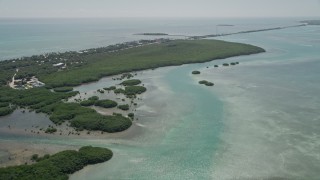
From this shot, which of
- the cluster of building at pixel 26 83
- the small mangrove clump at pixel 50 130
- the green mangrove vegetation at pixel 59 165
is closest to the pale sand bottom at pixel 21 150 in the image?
the green mangrove vegetation at pixel 59 165

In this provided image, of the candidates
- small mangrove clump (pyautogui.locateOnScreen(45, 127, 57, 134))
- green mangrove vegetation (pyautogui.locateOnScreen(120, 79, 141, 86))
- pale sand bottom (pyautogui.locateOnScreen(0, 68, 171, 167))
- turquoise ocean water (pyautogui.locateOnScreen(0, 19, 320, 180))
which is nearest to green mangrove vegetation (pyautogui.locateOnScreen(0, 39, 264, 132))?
green mangrove vegetation (pyautogui.locateOnScreen(120, 79, 141, 86))

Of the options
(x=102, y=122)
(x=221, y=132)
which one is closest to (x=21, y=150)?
(x=102, y=122)

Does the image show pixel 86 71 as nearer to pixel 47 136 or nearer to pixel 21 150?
pixel 47 136

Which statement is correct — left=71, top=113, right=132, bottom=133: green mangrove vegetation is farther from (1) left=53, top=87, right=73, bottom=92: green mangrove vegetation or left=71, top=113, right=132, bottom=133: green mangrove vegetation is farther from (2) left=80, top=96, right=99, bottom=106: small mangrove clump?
(1) left=53, top=87, right=73, bottom=92: green mangrove vegetation

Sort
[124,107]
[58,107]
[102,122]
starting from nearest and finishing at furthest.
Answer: [102,122], [58,107], [124,107]

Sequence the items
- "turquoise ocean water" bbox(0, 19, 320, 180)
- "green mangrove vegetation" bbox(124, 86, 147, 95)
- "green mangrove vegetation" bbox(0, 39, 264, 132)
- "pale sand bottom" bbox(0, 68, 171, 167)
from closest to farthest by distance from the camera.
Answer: "turquoise ocean water" bbox(0, 19, 320, 180) → "pale sand bottom" bbox(0, 68, 171, 167) → "green mangrove vegetation" bbox(0, 39, 264, 132) → "green mangrove vegetation" bbox(124, 86, 147, 95)

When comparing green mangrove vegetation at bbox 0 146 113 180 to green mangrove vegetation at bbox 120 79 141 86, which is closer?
green mangrove vegetation at bbox 0 146 113 180

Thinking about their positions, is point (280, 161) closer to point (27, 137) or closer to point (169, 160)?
point (169, 160)

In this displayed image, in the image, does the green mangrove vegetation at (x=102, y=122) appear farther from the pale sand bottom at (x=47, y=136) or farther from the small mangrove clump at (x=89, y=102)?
the small mangrove clump at (x=89, y=102)

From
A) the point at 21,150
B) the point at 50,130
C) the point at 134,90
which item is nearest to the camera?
the point at 21,150
